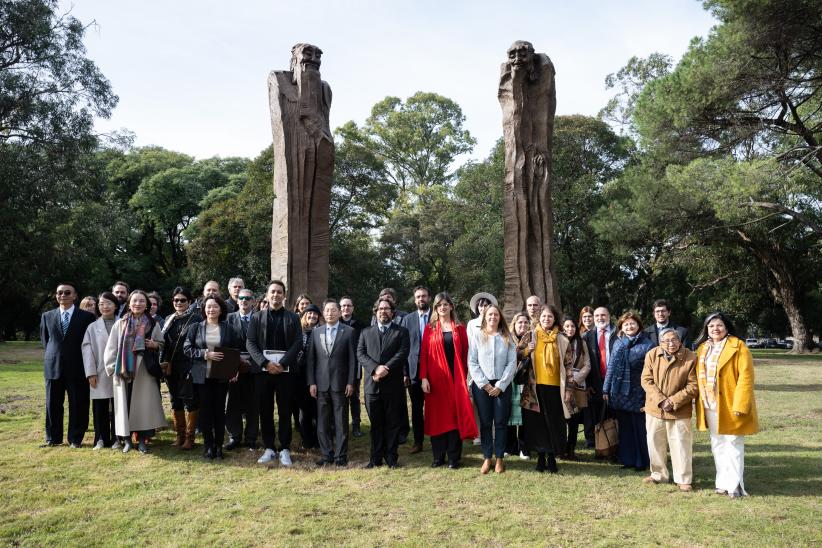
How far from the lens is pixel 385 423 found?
5.94 meters

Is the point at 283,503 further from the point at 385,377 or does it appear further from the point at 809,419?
the point at 809,419

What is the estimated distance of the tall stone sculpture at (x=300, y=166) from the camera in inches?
330

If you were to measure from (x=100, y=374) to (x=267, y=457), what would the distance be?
6.70 feet

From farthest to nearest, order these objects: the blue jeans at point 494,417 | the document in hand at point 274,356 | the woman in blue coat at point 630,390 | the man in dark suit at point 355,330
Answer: the man in dark suit at point 355,330, the document in hand at point 274,356, the woman in blue coat at point 630,390, the blue jeans at point 494,417

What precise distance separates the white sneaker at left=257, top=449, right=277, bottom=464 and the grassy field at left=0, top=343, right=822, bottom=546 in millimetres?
99

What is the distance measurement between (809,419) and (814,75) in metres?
10.3

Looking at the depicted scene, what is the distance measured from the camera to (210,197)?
27.3 meters

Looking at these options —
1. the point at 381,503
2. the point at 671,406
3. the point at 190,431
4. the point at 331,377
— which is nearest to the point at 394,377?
the point at 331,377

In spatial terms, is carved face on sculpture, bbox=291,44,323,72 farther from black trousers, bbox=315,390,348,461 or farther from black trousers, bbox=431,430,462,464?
black trousers, bbox=431,430,462,464

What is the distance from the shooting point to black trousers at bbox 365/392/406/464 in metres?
5.86

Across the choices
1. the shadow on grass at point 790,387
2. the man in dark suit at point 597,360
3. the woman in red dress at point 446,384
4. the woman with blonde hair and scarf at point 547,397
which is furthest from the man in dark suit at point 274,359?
the shadow on grass at point 790,387

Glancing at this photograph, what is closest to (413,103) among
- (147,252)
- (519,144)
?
(147,252)

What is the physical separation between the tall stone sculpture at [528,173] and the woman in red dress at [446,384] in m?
2.67

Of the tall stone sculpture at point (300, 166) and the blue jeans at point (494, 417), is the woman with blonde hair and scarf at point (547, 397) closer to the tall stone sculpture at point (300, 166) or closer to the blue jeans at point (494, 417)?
the blue jeans at point (494, 417)
